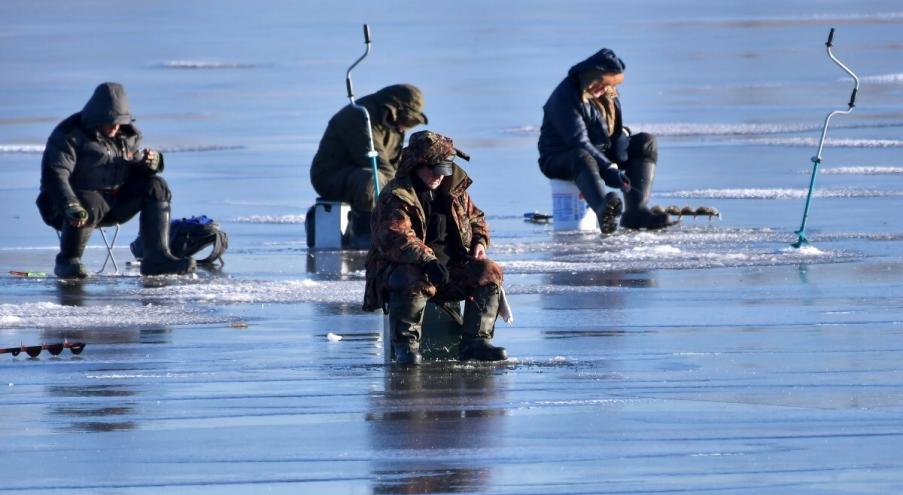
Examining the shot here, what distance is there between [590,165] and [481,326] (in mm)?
6241

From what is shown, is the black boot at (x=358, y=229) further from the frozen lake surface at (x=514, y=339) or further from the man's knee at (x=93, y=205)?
the man's knee at (x=93, y=205)

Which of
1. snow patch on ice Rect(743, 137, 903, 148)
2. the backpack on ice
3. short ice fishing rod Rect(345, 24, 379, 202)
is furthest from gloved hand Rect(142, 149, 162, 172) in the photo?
snow patch on ice Rect(743, 137, 903, 148)

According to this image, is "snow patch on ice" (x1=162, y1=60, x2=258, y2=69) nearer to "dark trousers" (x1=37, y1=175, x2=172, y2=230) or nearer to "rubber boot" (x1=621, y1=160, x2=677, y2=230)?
"rubber boot" (x1=621, y1=160, x2=677, y2=230)

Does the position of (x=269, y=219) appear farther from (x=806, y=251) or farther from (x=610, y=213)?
(x=806, y=251)

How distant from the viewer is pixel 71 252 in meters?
14.7

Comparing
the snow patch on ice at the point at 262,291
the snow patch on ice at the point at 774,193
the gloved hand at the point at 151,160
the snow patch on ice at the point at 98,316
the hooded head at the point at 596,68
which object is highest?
the hooded head at the point at 596,68

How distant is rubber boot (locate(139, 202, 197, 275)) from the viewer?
14719 millimetres

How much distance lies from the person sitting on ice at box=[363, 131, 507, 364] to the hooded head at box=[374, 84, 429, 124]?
5461 mm

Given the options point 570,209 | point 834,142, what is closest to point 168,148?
point 834,142

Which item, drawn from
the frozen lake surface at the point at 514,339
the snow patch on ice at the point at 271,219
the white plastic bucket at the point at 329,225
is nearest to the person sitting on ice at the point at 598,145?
the frozen lake surface at the point at 514,339

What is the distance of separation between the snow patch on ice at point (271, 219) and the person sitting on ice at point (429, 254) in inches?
296

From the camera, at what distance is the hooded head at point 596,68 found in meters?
16.8

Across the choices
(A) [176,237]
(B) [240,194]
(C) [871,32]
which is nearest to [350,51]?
(C) [871,32]

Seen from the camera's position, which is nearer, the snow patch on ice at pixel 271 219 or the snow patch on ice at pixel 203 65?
the snow patch on ice at pixel 271 219
